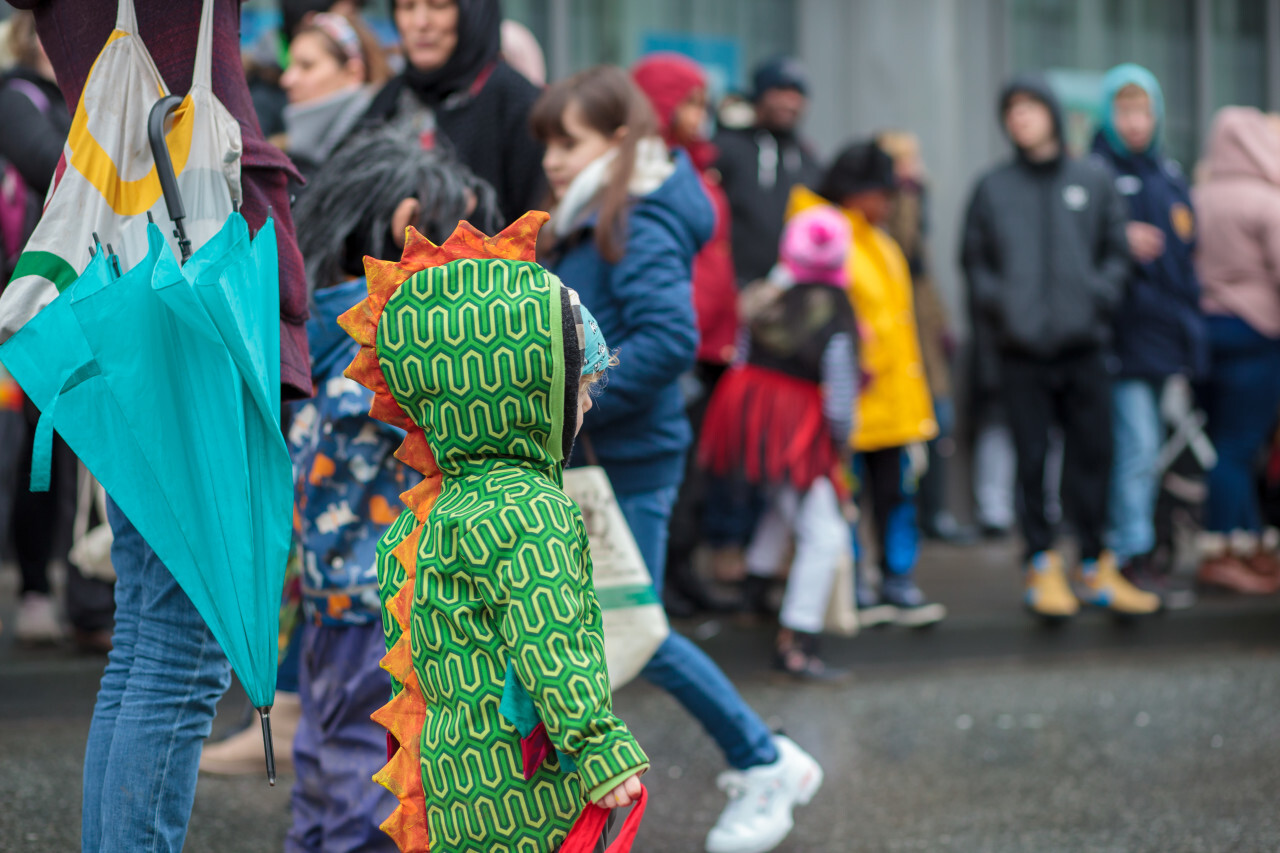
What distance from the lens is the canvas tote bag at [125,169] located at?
2.43m

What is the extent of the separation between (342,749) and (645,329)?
1.18 metres

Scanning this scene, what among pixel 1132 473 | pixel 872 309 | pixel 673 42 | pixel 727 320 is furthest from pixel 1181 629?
pixel 673 42

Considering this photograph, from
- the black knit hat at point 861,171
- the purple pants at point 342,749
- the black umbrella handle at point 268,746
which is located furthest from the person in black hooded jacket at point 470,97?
the black knit hat at point 861,171

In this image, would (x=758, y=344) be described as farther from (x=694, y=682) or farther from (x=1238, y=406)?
(x=1238, y=406)

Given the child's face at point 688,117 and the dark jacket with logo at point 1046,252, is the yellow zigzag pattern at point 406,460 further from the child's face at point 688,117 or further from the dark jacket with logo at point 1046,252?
the dark jacket with logo at point 1046,252

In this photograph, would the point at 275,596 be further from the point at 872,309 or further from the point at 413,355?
the point at 872,309

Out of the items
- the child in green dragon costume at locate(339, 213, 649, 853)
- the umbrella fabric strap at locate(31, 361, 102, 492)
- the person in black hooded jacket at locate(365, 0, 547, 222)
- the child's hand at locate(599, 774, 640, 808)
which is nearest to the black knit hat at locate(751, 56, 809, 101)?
the person in black hooded jacket at locate(365, 0, 547, 222)

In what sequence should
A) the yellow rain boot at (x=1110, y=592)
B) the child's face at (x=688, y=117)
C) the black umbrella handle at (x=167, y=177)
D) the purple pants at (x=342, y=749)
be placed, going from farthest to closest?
the yellow rain boot at (x=1110, y=592), the child's face at (x=688, y=117), the purple pants at (x=342, y=749), the black umbrella handle at (x=167, y=177)

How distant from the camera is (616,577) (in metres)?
3.29

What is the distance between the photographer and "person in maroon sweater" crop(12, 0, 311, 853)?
2422mm

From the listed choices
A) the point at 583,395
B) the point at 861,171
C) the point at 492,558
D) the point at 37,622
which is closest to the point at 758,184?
the point at 861,171

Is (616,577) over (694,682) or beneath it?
over

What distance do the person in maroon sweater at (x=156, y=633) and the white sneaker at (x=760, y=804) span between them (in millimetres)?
1438

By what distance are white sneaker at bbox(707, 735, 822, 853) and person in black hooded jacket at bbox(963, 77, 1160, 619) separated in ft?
9.58
